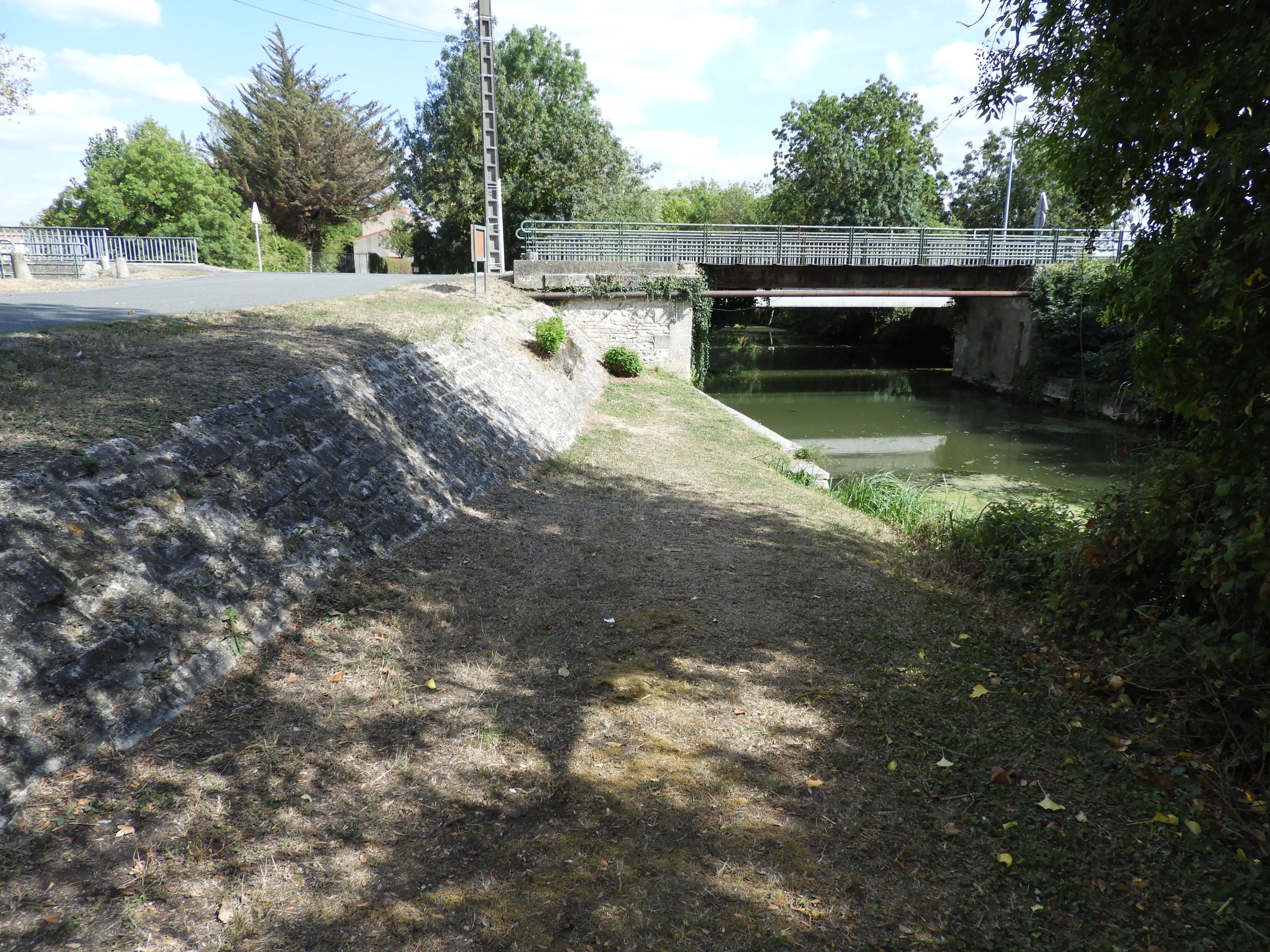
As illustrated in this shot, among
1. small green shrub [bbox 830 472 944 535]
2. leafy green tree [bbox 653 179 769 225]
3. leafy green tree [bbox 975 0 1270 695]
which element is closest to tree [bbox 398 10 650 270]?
leafy green tree [bbox 653 179 769 225]

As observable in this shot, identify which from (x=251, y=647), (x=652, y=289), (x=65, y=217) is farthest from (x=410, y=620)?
(x=65, y=217)

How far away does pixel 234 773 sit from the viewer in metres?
3.48

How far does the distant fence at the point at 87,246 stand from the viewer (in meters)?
19.0

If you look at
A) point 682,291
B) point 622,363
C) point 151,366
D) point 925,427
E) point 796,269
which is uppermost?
point 796,269


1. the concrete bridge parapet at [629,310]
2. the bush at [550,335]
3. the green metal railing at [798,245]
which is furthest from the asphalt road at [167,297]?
the green metal railing at [798,245]

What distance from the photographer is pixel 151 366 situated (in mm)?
6816

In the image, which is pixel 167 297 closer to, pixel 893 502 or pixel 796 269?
pixel 893 502

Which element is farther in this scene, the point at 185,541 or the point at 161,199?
the point at 161,199

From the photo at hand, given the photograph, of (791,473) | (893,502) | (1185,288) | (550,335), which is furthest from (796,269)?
(1185,288)

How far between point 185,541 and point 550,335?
10625 millimetres

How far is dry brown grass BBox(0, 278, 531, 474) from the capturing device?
4.99 meters

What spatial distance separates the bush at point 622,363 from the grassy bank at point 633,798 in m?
13.0

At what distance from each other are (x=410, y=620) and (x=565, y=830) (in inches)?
86.9

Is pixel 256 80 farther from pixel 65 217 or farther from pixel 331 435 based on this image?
pixel 331 435
